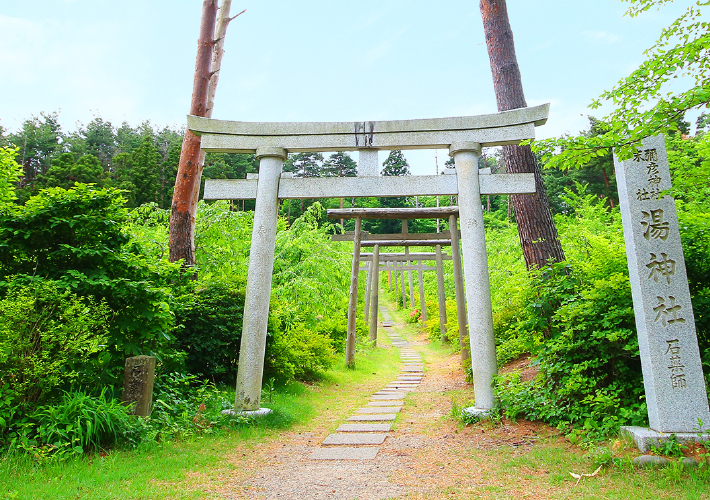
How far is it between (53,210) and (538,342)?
5.42 meters

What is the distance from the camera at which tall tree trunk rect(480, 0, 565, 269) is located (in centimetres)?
623

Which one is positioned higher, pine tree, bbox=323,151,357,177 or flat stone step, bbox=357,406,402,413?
pine tree, bbox=323,151,357,177

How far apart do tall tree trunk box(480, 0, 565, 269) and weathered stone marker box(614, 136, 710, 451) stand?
1.96m

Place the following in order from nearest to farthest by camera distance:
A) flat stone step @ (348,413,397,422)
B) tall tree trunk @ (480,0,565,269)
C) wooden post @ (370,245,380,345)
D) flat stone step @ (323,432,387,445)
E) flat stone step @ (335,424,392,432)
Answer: flat stone step @ (323,432,387,445)
flat stone step @ (335,424,392,432)
flat stone step @ (348,413,397,422)
tall tree trunk @ (480,0,565,269)
wooden post @ (370,245,380,345)

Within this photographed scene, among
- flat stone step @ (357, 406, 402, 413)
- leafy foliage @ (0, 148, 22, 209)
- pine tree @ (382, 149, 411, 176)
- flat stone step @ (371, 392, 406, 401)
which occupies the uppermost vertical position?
pine tree @ (382, 149, 411, 176)

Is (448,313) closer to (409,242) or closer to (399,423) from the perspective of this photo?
(409,242)

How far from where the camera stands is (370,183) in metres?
5.77

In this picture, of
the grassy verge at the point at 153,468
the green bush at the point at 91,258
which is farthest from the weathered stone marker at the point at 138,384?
the grassy verge at the point at 153,468

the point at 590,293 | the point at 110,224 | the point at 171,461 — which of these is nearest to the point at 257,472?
the point at 171,461

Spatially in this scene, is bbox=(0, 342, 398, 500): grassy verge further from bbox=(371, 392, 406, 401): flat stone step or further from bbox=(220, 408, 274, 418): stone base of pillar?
bbox=(371, 392, 406, 401): flat stone step

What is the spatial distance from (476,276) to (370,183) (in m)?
1.77

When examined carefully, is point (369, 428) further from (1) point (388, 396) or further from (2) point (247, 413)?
(1) point (388, 396)

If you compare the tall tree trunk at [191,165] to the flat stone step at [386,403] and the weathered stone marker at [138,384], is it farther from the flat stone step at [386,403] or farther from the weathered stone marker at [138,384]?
the flat stone step at [386,403]

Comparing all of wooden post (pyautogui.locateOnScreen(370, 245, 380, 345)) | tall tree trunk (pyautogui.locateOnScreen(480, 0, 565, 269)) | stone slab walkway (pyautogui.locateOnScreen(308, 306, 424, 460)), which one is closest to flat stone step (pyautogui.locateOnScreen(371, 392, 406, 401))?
stone slab walkway (pyautogui.locateOnScreen(308, 306, 424, 460))
